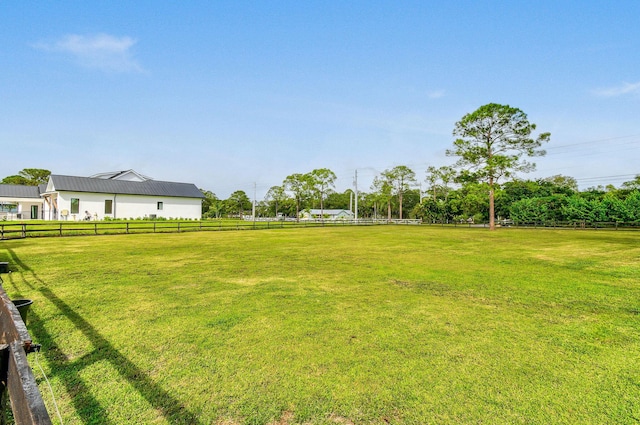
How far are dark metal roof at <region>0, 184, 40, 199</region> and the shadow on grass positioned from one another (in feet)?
164

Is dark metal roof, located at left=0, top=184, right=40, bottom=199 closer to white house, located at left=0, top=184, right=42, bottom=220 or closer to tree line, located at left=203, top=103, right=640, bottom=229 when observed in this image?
white house, located at left=0, top=184, right=42, bottom=220

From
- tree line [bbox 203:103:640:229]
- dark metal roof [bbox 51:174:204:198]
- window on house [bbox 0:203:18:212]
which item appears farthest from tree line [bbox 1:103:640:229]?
window on house [bbox 0:203:18:212]

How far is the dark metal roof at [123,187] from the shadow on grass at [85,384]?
126ft

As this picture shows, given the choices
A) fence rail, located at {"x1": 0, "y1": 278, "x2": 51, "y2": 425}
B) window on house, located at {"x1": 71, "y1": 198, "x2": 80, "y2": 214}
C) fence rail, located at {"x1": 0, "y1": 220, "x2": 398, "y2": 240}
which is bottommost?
fence rail, located at {"x1": 0, "y1": 220, "x2": 398, "y2": 240}

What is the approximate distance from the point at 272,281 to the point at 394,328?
12.4 ft

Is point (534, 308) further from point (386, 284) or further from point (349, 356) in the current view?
point (349, 356)


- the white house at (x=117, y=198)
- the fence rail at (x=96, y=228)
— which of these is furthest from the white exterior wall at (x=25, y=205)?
the fence rail at (x=96, y=228)

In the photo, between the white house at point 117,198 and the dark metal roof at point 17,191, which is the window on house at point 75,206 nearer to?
the white house at point 117,198

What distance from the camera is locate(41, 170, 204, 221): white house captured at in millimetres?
35344

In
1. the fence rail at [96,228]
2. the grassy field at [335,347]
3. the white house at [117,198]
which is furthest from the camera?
the white house at [117,198]

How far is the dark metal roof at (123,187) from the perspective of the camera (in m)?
35.8

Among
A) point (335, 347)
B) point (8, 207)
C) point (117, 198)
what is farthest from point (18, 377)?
point (8, 207)

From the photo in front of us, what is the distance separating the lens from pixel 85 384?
3234 millimetres

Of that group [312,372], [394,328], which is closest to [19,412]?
[312,372]
